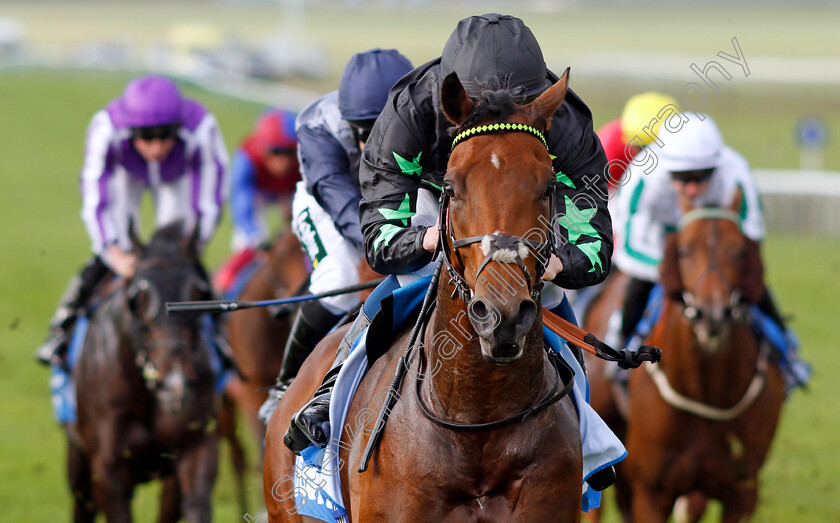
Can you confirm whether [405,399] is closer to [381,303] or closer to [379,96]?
[381,303]

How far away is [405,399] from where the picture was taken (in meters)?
3.17

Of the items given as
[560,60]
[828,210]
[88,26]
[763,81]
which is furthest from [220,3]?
[828,210]

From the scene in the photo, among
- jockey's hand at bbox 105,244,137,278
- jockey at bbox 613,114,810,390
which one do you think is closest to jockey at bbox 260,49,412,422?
jockey's hand at bbox 105,244,137,278

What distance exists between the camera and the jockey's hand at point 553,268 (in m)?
2.84

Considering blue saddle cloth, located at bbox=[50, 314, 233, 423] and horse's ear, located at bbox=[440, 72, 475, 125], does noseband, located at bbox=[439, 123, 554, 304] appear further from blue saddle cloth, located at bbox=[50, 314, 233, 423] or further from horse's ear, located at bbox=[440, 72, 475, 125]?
blue saddle cloth, located at bbox=[50, 314, 233, 423]

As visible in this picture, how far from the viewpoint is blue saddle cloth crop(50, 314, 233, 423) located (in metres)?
6.34

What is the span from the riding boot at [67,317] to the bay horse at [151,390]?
0.36 m

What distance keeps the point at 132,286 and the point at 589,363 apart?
9.13ft

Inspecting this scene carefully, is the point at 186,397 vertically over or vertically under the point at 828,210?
over

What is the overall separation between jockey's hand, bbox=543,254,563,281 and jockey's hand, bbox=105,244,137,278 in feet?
11.7

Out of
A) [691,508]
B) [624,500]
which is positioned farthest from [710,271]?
[624,500]

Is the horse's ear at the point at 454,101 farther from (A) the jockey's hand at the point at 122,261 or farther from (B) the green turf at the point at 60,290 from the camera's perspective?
(B) the green turf at the point at 60,290

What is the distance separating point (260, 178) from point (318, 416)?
661 cm

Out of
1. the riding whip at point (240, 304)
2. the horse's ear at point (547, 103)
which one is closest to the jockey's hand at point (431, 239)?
the horse's ear at point (547, 103)
